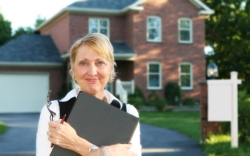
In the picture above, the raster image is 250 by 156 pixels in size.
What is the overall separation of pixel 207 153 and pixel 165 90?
55.6ft

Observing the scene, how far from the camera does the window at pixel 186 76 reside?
2756 cm

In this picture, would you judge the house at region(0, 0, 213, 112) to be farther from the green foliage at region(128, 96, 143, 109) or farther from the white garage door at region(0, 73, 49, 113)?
the green foliage at region(128, 96, 143, 109)

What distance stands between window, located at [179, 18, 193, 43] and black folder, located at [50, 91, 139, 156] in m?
25.4

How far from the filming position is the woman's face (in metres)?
2.31

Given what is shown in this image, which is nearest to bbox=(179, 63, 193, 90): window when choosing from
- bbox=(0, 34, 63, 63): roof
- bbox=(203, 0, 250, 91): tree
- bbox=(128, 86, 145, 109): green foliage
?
bbox=(128, 86, 145, 109): green foliage

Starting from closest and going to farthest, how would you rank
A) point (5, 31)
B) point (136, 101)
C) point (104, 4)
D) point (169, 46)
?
point (136, 101) < point (169, 46) < point (104, 4) < point (5, 31)

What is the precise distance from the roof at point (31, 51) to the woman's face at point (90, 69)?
24.4 m

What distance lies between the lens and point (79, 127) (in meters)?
2.20

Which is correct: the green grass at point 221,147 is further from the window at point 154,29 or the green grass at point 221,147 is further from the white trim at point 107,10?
the window at point 154,29

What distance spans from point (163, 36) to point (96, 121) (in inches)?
981

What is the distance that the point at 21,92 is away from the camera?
2622cm

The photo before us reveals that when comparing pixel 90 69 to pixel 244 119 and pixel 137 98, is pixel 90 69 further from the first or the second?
pixel 137 98

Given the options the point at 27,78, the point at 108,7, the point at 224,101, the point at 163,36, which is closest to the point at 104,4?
the point at 108,7

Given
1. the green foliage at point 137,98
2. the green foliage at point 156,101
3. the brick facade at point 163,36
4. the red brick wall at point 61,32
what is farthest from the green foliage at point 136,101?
the red brick wall at point 61,32
